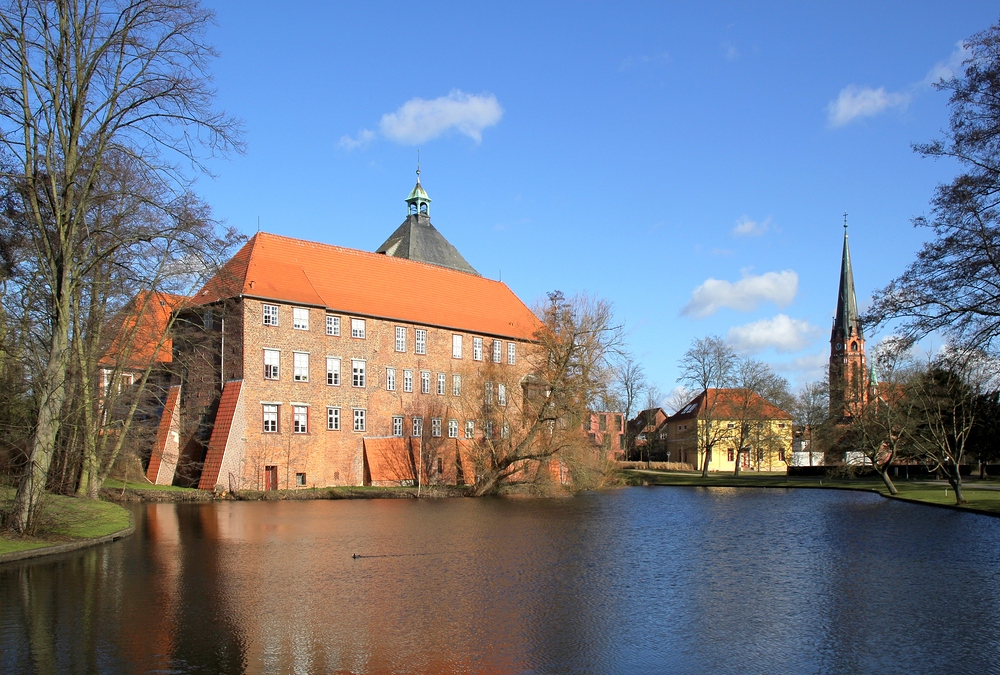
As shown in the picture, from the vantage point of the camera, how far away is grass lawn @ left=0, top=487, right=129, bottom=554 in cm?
1802

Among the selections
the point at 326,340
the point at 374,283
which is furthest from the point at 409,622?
the point at 374,283

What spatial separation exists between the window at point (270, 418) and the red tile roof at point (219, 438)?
1.72 metres

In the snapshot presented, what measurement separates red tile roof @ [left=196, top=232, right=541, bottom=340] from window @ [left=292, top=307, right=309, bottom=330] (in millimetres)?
452

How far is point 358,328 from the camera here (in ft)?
147

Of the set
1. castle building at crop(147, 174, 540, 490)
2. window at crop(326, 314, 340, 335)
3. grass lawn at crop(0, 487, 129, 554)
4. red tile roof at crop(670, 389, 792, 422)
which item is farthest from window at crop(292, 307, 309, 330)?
red tile roof at crop(670, 389, 792, 422)

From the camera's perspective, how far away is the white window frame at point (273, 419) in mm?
39719

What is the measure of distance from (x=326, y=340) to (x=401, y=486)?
8720 mm

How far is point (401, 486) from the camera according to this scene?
4388 centimetres

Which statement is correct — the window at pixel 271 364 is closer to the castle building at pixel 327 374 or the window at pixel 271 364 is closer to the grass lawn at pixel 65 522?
the castle building at pixel 327 374

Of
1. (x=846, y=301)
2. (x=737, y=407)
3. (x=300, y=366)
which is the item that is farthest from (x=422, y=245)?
(x=846, y=301)

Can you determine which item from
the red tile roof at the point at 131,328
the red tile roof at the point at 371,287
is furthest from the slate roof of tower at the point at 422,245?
the red tile roof at the point at 131,328

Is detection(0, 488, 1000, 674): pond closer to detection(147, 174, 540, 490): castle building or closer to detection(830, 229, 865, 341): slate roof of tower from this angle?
detection(147, 174, 540, 490): castle building

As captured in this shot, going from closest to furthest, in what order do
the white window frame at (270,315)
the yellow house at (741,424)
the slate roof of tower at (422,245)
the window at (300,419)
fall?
the white window frame at (270,315) → the window at (300,419) → the yellow house at (741,424) → the slate roof of tower at (422,245)

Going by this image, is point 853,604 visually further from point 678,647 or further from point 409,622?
point 409,622
